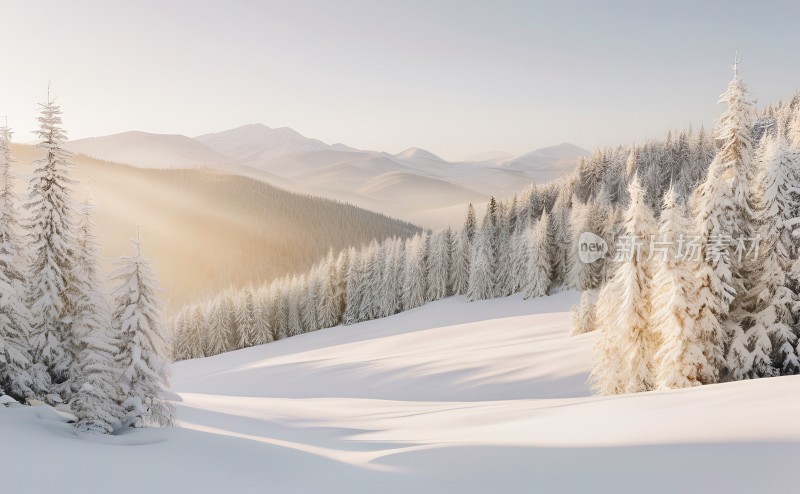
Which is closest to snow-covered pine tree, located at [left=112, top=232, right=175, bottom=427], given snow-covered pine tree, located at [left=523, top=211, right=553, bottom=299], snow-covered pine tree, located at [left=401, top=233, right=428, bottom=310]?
snow-covered pine tree, located at [left=523, top=211, right=553, bottom=299]

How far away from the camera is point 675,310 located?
63.6 ft

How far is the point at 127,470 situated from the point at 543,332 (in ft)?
117

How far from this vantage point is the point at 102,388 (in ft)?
41.7

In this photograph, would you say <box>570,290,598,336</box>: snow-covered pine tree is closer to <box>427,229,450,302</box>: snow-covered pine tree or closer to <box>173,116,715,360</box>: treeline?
<box>173,116,715,360</box>: treeline

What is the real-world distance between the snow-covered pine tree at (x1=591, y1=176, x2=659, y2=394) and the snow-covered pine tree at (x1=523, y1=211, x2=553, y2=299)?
43.8 metres

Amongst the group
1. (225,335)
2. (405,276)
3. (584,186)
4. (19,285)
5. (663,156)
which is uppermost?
(663,156)

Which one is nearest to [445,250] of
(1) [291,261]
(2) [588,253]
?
(2) [588,253]

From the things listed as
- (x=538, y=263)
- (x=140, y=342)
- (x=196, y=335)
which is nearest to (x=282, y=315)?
(x=196, y=335)

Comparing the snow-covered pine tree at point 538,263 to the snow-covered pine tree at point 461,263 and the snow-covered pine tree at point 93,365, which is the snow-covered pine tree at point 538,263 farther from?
the snow-covered pine tree at point 93,365

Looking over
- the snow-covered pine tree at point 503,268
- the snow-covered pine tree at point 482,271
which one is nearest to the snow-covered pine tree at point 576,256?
the snow-covered pine tree at point 503,268

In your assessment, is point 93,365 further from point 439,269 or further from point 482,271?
point 439,269

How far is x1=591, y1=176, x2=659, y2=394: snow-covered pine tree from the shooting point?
21000 millimetres

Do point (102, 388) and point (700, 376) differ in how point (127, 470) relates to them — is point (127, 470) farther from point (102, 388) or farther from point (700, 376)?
point (700, 376)

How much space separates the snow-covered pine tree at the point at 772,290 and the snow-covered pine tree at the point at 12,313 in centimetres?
2737
